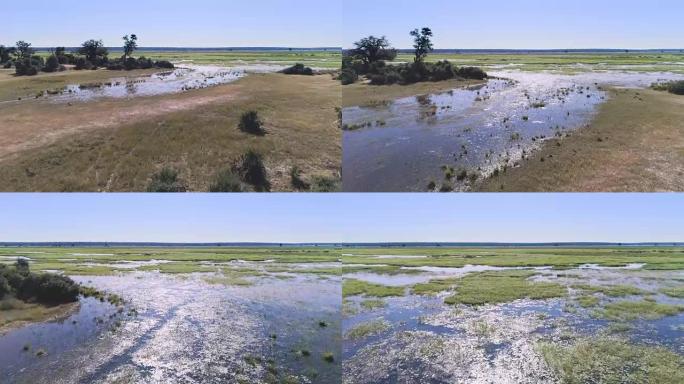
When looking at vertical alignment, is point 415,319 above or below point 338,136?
below

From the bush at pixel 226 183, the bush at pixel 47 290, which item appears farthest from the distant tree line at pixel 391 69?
the bush at pixel 47 290

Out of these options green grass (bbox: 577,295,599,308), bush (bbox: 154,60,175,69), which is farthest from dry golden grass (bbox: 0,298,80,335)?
bush (bbox: 154,60,175,69)

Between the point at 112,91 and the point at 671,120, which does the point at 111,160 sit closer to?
the point at 112,91

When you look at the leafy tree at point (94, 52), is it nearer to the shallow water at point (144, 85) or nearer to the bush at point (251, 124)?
the shallow water at point (144, 85)

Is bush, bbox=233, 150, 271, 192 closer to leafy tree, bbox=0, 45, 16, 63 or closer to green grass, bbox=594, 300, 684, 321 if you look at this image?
green grass, bbox=594, 300, 684, 321

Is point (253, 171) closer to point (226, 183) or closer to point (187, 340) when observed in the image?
point (226, 183)

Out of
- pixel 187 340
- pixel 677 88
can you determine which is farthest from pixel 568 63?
pixel 187 340

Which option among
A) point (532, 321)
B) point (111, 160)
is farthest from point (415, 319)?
point (111, 160)
